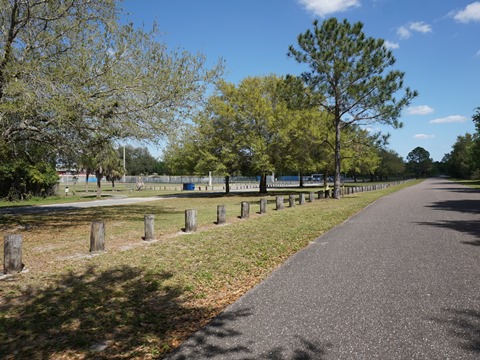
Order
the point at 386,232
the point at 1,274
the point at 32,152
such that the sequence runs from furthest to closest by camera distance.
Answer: the point at 32,152, the point at 386,232, the point at 1,274

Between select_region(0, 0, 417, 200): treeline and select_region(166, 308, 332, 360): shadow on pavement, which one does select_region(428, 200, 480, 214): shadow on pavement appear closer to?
select_region(0, 0, 417, 200): treeline

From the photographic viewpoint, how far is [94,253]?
820cm

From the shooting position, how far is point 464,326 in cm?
379

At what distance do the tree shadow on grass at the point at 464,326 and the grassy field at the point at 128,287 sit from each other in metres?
2.70

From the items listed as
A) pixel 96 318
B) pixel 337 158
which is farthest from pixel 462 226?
pixel 337 158

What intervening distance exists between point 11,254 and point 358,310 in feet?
20.4

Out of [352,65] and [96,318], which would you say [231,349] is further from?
[352,65]

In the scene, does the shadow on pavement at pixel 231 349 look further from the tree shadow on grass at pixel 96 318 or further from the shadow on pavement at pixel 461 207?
the shadow on pavement at pixel 461 207

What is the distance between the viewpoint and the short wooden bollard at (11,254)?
6594 mm

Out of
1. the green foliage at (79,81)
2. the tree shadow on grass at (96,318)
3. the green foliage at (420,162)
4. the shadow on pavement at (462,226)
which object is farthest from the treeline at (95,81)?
the green foliage at (420,162)

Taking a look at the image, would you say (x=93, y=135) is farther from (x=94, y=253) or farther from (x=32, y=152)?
(x=94, y=253)

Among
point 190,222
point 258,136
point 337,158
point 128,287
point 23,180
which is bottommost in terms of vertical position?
point 128,287

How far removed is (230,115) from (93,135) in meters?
18.6

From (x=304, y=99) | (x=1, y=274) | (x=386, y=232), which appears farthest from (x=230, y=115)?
(x=1, y=274)
